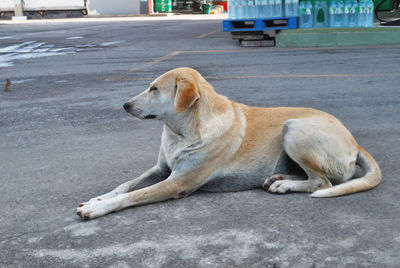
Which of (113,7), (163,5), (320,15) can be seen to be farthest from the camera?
(163,5)

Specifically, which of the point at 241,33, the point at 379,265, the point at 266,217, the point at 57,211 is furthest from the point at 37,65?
the point at 379,265

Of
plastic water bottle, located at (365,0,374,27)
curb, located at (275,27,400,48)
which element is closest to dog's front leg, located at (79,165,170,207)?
curb, located at (275,27,400,48)

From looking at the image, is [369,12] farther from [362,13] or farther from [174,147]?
[174,147]

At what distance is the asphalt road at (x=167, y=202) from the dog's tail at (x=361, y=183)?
2.5 inches

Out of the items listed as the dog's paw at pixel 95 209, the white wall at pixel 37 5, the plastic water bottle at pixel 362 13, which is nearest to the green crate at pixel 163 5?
the white wall at pixel 37 5

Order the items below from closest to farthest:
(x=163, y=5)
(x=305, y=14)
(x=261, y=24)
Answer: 1. (x=261, y=24)
2. (x=305, y=14)
3. (x=163, y=5)

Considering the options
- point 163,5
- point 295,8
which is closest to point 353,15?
point 295,8

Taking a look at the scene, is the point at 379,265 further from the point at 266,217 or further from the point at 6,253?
the point at 6,253

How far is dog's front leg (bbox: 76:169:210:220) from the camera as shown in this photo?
3.75 meters

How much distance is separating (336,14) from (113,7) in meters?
32.2

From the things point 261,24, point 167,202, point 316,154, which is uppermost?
point 261,24

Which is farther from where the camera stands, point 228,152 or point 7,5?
point 7,5

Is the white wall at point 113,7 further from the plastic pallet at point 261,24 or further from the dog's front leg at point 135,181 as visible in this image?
the dog's front leg at point 135,181

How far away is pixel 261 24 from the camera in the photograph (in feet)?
46.6
